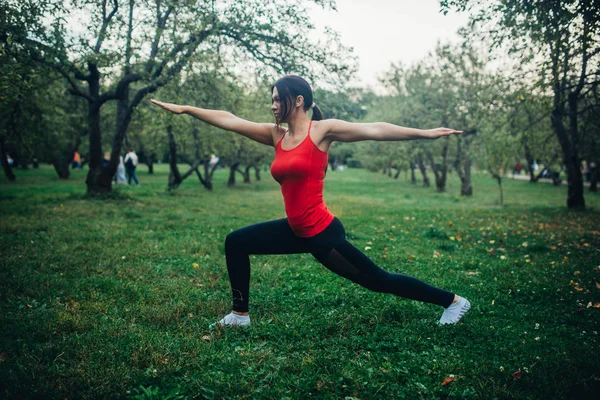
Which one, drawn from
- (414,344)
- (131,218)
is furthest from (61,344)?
(131,218)

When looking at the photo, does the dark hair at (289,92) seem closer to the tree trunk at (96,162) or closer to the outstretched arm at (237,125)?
the outstretched arm at (237,125)

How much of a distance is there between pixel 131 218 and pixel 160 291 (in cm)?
720

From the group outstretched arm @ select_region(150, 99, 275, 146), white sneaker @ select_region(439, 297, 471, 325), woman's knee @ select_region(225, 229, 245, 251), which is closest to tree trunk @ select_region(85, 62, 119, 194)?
outstretched arm @ select_region(150, 99, 275, 146)

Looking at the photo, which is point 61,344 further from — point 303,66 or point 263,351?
point 303,66

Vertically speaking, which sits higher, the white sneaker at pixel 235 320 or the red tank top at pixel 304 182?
the red tank top at pixel 304 182

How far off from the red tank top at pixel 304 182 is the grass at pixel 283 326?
1213 millimetres

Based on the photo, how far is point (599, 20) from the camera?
→ 7.35 m

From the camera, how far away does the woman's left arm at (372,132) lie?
12.7 ft

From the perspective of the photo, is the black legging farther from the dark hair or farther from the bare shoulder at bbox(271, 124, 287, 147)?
the dark hair

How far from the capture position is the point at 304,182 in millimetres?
3904

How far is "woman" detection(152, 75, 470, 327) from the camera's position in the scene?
390 cm

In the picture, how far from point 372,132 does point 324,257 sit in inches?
50.1

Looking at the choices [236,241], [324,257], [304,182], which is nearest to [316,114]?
[304,182]

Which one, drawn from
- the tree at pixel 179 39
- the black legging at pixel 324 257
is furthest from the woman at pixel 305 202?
the tree at pixel 179 39
